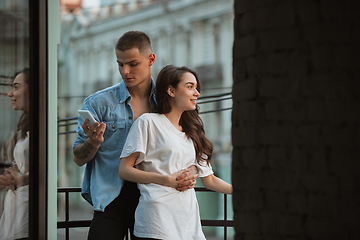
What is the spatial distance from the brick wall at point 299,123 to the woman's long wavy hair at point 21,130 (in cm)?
87

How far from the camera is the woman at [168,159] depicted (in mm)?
1570

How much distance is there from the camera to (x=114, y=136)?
1757mm

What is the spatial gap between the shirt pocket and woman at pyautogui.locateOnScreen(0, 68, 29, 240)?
0.33 meters

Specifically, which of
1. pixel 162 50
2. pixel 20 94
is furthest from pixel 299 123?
pixel 162 50

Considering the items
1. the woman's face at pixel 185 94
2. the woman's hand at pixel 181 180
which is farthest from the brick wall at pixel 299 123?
the woman's face at pixel 185 94

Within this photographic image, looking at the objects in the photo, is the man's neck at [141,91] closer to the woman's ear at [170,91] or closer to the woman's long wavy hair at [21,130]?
the woman's ear at [170,91]

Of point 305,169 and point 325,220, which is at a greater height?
point 305,169

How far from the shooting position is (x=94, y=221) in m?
1.70

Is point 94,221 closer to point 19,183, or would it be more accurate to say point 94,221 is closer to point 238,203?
point 19,183

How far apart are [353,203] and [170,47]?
14205 mm

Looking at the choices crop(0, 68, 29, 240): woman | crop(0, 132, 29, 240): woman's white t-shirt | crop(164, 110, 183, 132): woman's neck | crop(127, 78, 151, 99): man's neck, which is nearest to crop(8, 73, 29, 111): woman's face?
crop(0, 68, 29, 240): woman

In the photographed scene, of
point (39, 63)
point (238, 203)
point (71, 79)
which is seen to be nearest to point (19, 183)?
point (39, 63)

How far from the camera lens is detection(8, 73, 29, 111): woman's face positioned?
1.49 meters

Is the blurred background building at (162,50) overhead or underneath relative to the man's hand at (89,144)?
overhead
